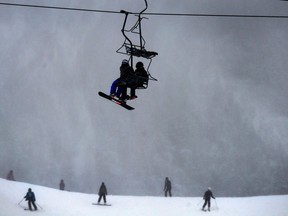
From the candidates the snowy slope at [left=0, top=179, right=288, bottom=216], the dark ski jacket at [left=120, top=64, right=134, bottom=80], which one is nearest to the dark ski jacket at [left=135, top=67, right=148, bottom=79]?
the dark ski jacket at [left=120, top=64, right=134, bottom=80]

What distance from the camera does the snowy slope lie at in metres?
16.3

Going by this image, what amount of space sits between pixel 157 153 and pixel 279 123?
1719 cm

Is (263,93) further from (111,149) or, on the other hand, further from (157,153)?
(111,149)

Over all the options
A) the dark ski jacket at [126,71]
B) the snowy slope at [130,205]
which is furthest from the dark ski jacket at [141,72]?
the snowy slope at [130,205]

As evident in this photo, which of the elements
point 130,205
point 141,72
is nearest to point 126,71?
point 141,72

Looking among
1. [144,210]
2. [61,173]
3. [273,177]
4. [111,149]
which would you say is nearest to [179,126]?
[111,149]

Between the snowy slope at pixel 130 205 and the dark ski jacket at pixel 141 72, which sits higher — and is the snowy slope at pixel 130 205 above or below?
below

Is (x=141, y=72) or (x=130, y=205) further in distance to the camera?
(x=130, y=205)

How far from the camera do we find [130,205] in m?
17.7

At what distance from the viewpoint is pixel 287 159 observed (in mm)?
41750

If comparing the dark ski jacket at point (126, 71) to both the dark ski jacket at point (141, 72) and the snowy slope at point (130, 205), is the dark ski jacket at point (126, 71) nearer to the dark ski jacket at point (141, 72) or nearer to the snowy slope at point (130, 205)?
the dark ski jacket at point (141, 72)

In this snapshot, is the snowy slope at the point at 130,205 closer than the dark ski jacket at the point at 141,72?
No

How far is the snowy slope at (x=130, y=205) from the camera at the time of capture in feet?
53.4

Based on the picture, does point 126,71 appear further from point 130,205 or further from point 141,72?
point 130,205
